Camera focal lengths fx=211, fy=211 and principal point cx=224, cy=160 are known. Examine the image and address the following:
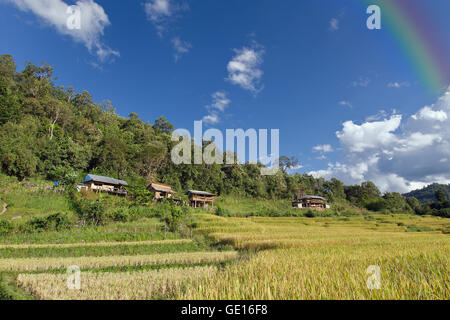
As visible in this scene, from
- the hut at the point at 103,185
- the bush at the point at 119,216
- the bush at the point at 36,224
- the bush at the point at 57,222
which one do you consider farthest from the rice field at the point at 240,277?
the hut at the point at 103,185

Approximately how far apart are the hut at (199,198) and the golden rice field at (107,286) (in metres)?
37.7

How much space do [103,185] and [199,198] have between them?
61.4 feet

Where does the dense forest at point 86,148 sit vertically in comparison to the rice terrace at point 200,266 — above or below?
above

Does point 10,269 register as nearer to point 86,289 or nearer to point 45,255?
point 45,255

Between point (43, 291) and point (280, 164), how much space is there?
8807cm

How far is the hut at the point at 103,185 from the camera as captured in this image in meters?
37.3

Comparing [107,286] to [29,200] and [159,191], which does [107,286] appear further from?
[159,191]

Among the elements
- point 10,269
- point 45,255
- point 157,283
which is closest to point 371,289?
point 157,283

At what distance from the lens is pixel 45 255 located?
1379 centimetres

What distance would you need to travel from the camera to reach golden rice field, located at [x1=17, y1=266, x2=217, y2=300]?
6016 millimetres

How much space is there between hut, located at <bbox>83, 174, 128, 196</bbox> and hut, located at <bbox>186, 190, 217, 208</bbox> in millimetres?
13178

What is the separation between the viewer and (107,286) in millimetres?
6719

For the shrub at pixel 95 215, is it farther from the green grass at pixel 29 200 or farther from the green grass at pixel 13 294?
the green grass at pixel 13 294

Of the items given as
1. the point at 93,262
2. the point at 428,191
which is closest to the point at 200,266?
the point at 93,262
